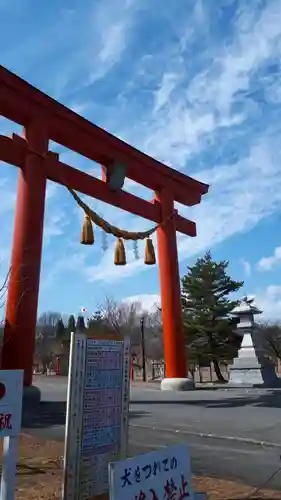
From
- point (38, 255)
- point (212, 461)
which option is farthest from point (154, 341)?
point (212, 461)

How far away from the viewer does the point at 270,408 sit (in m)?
10.9

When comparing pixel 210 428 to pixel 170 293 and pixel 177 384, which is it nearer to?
pixel 177 384

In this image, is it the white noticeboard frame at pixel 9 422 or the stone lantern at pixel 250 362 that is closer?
the white noticeboard frame at pixel 9 422

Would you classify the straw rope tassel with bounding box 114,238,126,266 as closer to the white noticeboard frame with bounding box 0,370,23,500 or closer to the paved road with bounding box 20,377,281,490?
the paved road with bounding box 20,377,281,490

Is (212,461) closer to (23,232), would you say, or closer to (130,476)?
(130,476)

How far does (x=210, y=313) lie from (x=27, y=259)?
18.9m

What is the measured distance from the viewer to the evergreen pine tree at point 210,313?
28.3 m

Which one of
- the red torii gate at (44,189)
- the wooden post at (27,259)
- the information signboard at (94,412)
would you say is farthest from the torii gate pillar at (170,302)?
the information signboard at (94,412)

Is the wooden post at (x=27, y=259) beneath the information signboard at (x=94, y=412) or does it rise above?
above

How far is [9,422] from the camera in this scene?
329 cm

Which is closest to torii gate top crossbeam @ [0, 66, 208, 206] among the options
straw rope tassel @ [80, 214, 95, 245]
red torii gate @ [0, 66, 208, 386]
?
red torii gate @ [0, 66, 208, 386]

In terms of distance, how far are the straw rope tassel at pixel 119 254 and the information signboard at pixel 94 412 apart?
988 cm

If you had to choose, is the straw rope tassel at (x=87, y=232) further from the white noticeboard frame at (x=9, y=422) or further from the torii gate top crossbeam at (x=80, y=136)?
the white noticeboard frame at (x=9, y=422)

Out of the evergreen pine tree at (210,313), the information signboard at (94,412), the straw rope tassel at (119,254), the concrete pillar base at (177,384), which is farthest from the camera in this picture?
the evergreen pine tree at (210,313)
